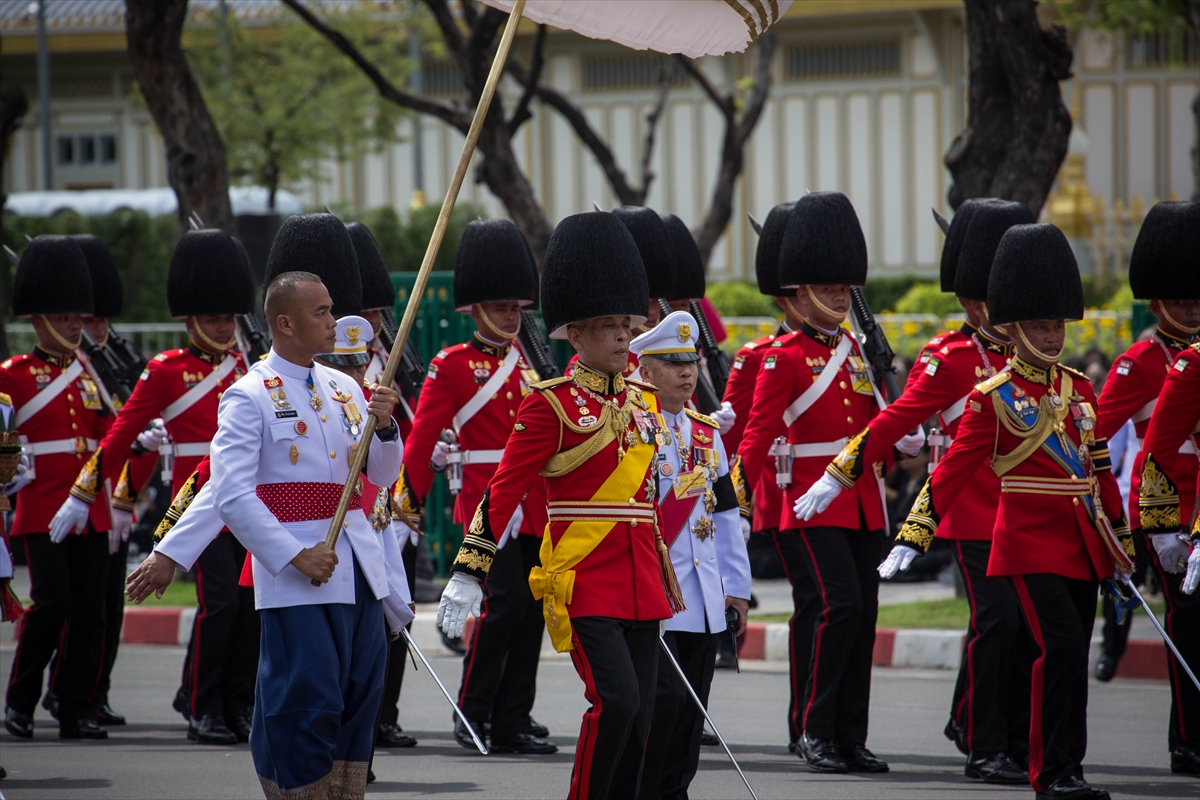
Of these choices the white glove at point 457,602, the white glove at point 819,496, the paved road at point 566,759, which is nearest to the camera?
the white glove at point 457,602

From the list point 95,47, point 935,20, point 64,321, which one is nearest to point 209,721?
point 64,321

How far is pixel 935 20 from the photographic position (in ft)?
85.1

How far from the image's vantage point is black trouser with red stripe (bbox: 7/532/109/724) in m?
8.09

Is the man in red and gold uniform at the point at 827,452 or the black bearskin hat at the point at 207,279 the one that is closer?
the man in red and gold uniform at the point at 827,452

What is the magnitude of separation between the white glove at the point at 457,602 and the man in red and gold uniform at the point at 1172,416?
289 centimetres

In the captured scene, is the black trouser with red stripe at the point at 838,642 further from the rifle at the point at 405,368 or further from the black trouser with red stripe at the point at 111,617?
the black trouser with red stripe at the point at 111,617

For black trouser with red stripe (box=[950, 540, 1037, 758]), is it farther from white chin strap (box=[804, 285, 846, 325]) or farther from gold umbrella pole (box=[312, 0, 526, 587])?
gold umbrella pole (box=[312, 0, 526, 587])

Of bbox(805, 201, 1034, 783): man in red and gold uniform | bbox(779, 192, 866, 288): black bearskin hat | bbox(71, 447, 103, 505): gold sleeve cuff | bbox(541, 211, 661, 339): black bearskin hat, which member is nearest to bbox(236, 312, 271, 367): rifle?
bbox(71, 447, 103, 505): gold sleeve cuff

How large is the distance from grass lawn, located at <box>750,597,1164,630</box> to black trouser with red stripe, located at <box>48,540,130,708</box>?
414 cm

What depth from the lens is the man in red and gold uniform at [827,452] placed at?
7.17 metres

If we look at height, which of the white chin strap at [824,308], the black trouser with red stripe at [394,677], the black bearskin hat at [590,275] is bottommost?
the black trouser with red stripe at [394,677]

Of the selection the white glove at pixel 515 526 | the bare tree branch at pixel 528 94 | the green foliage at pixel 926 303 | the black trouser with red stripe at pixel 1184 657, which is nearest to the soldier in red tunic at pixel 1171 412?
the black trouser with red stripe at pixel 1184 657

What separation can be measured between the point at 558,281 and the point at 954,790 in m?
2.53

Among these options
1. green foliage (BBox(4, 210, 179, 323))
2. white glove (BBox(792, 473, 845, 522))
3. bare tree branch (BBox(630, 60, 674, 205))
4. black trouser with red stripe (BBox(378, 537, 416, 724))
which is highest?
bare tree branch (BBox(630, 60, 674, 205))
